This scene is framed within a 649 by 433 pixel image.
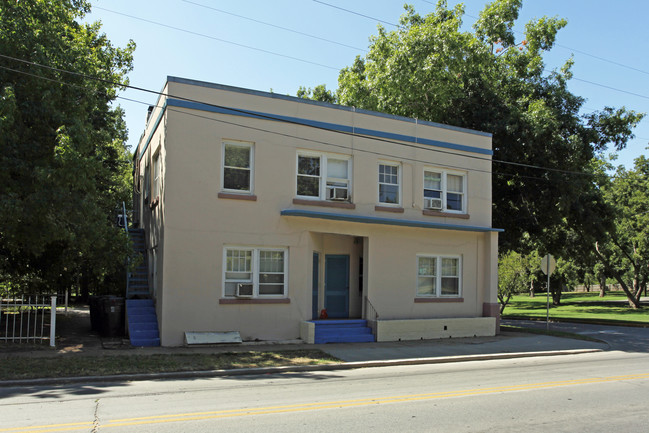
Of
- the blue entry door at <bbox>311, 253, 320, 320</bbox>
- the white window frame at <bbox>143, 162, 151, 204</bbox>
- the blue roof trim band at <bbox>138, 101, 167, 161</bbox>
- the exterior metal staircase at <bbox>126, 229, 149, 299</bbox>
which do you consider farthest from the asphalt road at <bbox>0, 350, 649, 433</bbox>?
the white window frame at <bbox>143, 162, 151, 204</bbox>

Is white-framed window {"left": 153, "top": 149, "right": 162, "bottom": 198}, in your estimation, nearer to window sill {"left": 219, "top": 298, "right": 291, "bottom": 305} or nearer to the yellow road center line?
window sill {"left": 219, "top": 298, "right": 291, "bottom": 305}

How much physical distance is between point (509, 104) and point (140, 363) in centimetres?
1932

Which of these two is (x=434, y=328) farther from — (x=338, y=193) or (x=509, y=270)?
(x=509, y=270)

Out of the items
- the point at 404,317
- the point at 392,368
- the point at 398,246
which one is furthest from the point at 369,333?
the point at 392,368

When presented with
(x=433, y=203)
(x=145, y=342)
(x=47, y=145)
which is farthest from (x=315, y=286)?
(x=47, y=145)

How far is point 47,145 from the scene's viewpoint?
45.7 feet

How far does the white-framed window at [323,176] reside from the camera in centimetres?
1667

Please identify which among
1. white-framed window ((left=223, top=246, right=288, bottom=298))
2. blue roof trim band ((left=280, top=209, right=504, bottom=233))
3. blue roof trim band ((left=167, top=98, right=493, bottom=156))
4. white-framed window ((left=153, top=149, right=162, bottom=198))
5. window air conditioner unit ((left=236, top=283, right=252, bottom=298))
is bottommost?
window air conditioner unit ((left=236, top=283, right=252, bottom=298))

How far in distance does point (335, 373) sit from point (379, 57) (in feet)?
65.1

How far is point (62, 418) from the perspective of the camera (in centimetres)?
715

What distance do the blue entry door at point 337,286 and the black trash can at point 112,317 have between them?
635 cm

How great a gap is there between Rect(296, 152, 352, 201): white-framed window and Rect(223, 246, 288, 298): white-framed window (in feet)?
6.82

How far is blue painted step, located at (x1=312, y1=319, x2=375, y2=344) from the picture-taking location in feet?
51.6

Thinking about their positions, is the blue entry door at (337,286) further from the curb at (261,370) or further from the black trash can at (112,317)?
the black trash can at (112,317)
